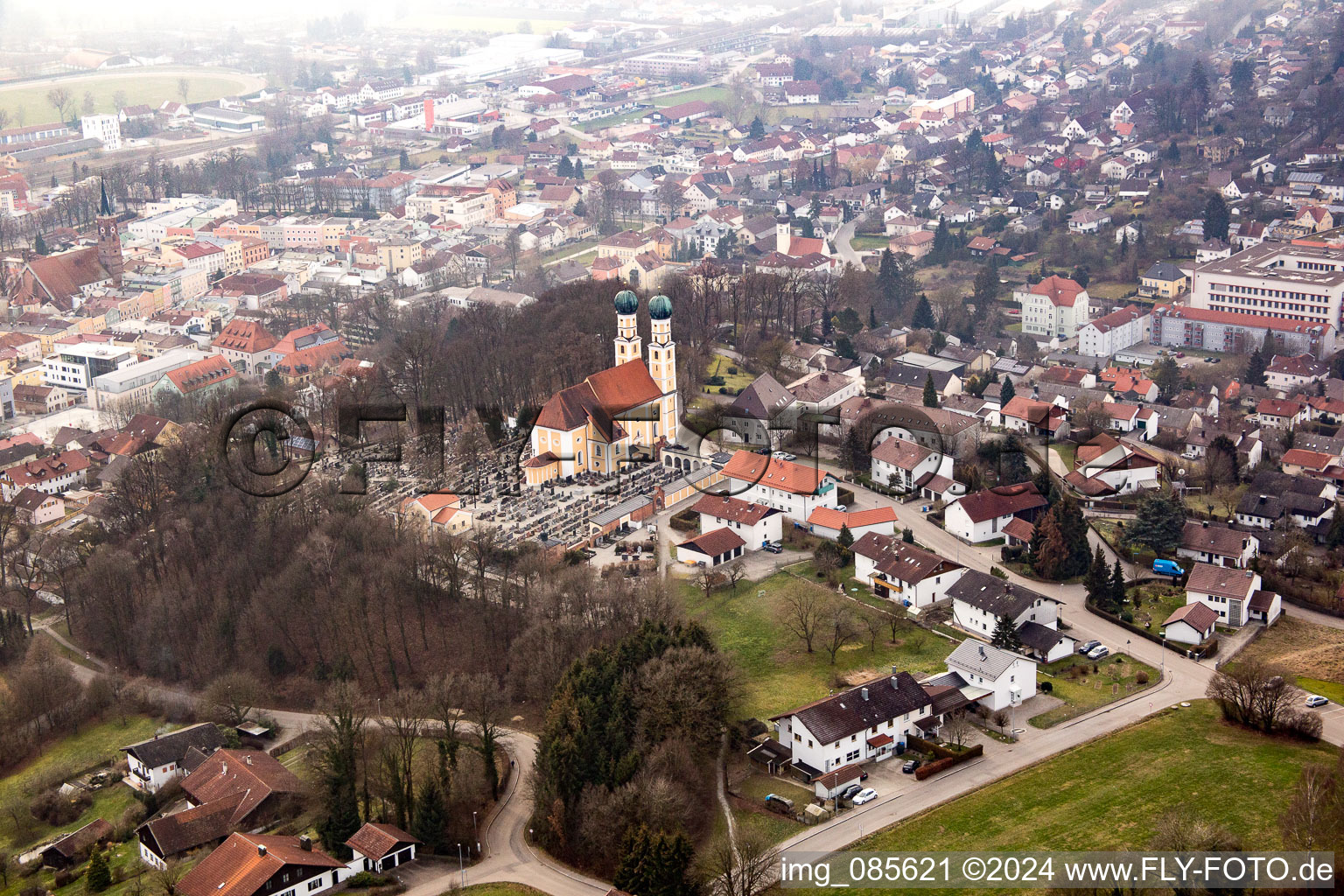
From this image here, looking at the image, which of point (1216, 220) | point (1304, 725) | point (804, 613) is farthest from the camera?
point (1216, 220)

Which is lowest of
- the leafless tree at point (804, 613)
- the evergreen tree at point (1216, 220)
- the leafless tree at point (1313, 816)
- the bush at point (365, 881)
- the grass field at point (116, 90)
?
the bush at point (365, 881)

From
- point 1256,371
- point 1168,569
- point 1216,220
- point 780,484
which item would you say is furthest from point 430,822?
point 1216,220

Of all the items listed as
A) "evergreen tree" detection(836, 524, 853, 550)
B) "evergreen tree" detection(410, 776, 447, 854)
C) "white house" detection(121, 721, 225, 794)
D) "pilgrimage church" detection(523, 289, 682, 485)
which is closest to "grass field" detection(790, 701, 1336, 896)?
"evergreen tree" detection(410, 776, 447, 854)

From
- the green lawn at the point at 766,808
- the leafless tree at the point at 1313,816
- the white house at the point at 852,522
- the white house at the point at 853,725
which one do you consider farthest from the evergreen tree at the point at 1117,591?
the green lawn at the point at 766,808

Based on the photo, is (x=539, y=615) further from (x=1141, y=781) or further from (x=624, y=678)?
(x=1141, y=781)

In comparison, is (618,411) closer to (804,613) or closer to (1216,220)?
(804,613)

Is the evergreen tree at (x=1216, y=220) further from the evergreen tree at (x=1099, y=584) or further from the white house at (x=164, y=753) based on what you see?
the white house at (x=164, y=753)

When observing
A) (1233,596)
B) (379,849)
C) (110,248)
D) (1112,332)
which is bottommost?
(379,849)
